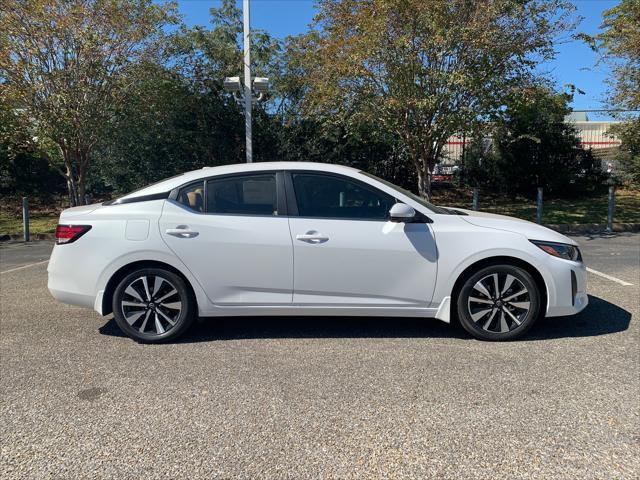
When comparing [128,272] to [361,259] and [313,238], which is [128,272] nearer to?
[313,238]

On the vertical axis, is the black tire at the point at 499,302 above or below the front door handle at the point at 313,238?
below

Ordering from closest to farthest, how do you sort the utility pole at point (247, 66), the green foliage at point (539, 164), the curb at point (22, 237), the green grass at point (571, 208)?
the utility pole at point (247, 66) < the curb at point (22, 237) < the green grass at point (571, 208) < the green foliage at point (539, 164)

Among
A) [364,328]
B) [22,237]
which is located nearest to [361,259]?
[364,328]

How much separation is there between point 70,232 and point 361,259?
2618 mm

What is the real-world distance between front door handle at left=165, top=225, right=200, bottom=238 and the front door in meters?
0.87

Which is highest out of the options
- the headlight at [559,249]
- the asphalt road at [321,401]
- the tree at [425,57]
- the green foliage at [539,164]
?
the tree at [425,57]

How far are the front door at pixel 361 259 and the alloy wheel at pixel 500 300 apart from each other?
1.35 feet

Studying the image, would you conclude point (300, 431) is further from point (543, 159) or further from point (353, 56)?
point (543, 159)

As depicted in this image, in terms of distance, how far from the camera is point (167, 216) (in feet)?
15.0

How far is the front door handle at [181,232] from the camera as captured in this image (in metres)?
4.51

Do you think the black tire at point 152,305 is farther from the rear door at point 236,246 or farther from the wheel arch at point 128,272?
the rear door at point 236,246

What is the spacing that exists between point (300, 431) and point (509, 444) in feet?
3.91

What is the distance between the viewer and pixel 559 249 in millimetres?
4551

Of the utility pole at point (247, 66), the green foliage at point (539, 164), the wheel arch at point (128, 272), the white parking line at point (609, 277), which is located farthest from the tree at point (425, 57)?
the wheel arch at point (128, 272)
